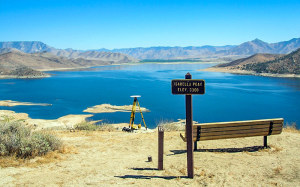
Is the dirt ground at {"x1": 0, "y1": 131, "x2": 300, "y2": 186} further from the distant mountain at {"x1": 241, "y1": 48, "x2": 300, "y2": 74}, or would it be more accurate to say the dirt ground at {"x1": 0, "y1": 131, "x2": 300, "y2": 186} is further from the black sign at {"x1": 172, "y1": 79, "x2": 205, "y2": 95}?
the distant mountain at {"x1": 241, "y1": 48, "x2": 300, "y2": 74}

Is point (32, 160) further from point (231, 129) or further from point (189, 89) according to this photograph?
point (231, 129)

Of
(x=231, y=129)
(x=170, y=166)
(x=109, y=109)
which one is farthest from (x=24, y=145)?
(x=109, y=109)

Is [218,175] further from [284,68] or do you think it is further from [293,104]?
[284,68]

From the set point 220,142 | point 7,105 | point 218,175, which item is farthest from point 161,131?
point 7,105

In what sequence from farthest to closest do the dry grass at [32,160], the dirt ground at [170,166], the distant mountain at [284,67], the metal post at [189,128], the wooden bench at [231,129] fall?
1. the distant mountain at [284,67]
2. the wooden bench at [231,129]
3. the dry grass at [32,160]
4. the metal post at [189,128]
5. the dirt ground at [170,166]

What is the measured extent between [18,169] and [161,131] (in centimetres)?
330

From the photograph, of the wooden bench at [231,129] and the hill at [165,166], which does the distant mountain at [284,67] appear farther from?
the hill at [165,166]

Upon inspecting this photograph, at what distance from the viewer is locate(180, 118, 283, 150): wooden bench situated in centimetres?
712

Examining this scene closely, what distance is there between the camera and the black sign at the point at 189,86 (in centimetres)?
536

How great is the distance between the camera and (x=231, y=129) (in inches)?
283

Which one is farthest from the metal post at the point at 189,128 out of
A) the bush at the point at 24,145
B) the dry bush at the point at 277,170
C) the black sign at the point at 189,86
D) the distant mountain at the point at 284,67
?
the distant mountain at the point at 284,67

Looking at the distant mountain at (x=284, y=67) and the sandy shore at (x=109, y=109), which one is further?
the distant mountain at (x=284, y=67)

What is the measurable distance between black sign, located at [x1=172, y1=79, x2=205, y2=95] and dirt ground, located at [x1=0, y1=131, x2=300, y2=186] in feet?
5.89

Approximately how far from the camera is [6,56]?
460 feet
